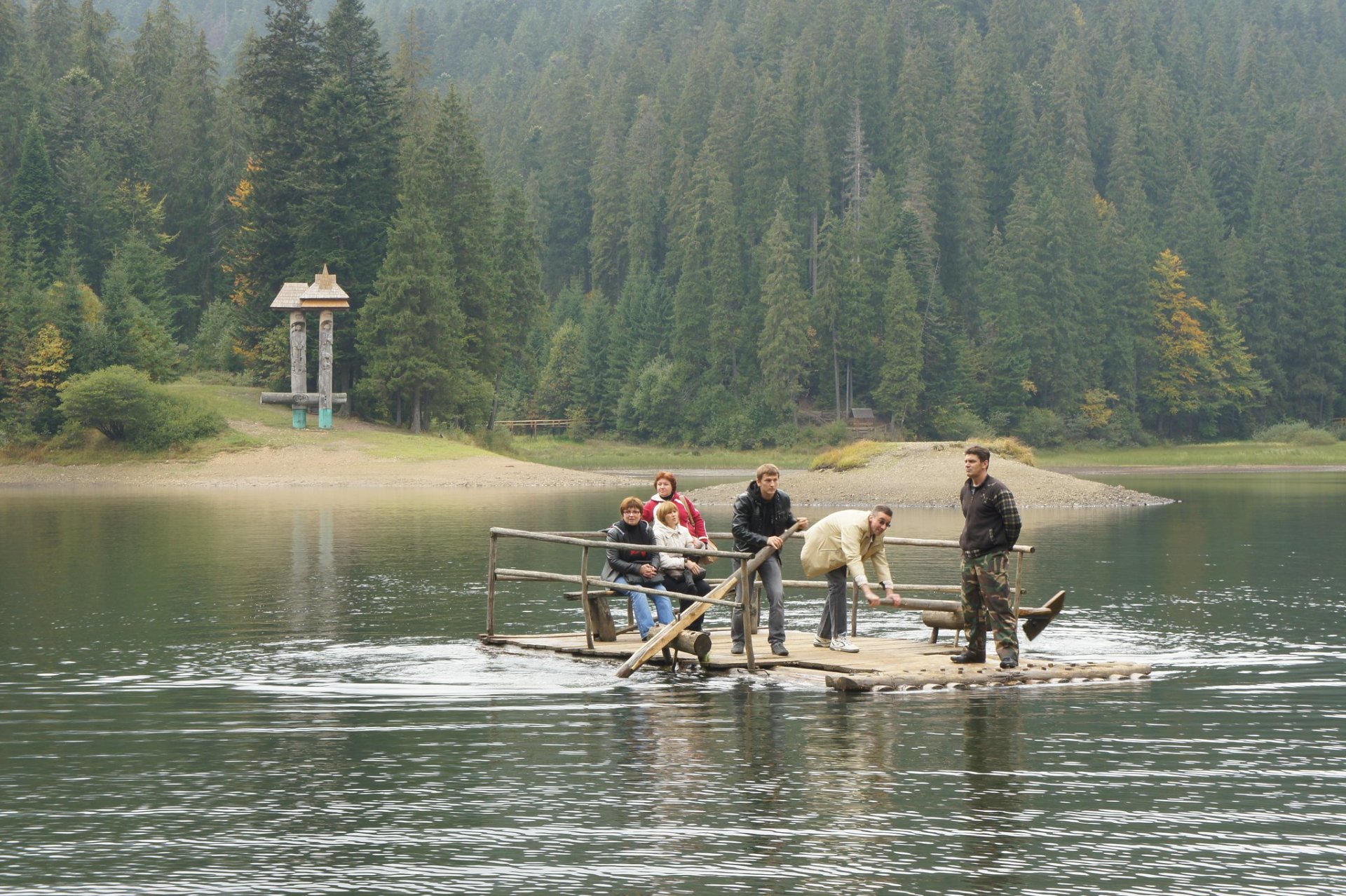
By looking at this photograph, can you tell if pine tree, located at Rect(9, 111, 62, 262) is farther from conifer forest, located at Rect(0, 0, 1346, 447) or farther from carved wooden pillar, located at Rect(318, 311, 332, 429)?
carved wooden pillar, located at Rect(318, 311, 332, 429)

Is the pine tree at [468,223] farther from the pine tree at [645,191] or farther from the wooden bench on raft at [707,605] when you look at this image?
the wooden bench on raft at [707,605]

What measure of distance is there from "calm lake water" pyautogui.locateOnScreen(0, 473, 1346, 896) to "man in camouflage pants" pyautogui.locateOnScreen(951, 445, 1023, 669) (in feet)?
2.56

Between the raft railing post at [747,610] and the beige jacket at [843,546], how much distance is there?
2.37 feet

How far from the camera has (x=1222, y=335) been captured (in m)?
123

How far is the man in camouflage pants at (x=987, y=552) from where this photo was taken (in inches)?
716

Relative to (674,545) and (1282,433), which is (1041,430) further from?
(674,545)

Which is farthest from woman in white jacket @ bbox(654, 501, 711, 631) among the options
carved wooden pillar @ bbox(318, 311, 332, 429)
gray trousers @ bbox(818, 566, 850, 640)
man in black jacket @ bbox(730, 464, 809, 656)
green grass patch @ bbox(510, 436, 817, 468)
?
green grass patch @ bbox(510, 436, 817, 468)

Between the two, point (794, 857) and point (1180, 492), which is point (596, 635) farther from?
point (1180, 492)

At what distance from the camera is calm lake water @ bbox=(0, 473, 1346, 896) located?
1150 cm

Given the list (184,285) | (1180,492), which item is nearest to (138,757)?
(1180,492)

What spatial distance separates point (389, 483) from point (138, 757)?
51497 mm

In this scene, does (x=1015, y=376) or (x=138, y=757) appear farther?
(x=1015, y=376)

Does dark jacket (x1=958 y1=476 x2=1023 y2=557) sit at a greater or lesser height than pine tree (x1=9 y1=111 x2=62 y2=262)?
lesser

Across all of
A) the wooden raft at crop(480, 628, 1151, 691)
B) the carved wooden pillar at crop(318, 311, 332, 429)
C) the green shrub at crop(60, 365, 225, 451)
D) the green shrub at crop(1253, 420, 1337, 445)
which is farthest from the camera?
the green shrub at crop(1253, 420, 1337, 445)
